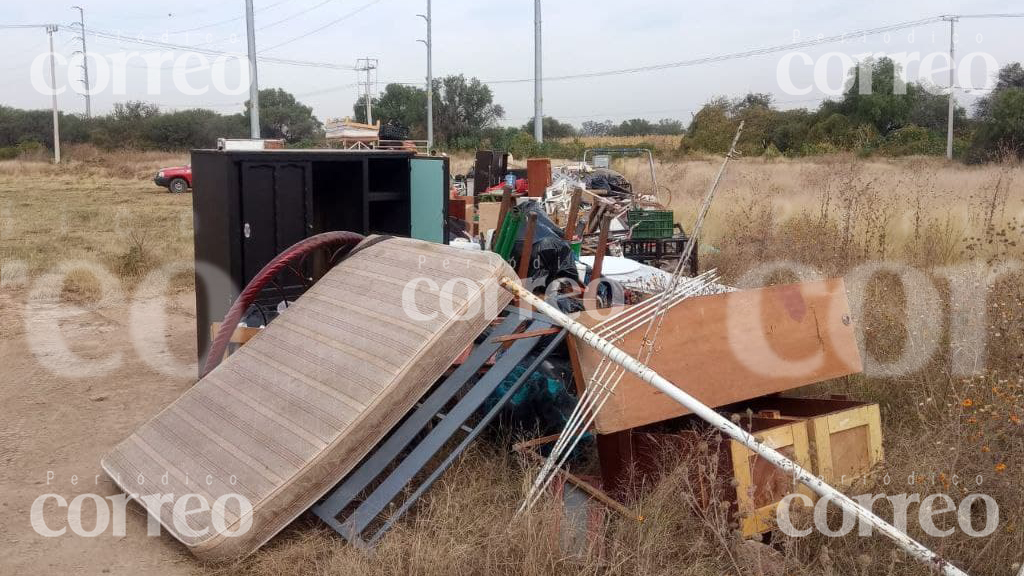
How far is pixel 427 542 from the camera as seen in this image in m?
3.28

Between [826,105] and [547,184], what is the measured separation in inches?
1083

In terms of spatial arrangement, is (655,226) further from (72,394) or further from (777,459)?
(777,459)

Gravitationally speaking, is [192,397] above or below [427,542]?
above

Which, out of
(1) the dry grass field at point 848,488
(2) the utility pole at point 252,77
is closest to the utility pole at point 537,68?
(2) the utility pole at point 252,77

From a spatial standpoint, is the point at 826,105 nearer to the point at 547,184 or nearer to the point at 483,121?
the point at 483,121

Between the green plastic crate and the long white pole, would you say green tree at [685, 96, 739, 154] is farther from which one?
the long white pole

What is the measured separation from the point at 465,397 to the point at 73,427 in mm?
2667

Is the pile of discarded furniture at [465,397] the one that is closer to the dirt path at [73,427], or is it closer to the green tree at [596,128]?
the dirt path at [73,427]

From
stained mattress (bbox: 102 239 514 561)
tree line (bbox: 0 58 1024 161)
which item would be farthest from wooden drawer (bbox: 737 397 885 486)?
tree line (bbox: 0 58 1024 161)

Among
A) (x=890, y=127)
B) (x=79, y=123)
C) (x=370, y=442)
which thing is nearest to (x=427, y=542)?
(x=370, y=442)

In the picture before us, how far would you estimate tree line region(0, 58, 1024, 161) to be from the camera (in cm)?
2409

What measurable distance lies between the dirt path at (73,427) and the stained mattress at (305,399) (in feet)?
0.64

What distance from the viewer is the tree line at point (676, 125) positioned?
24.1m

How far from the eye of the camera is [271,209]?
19.6 feet
